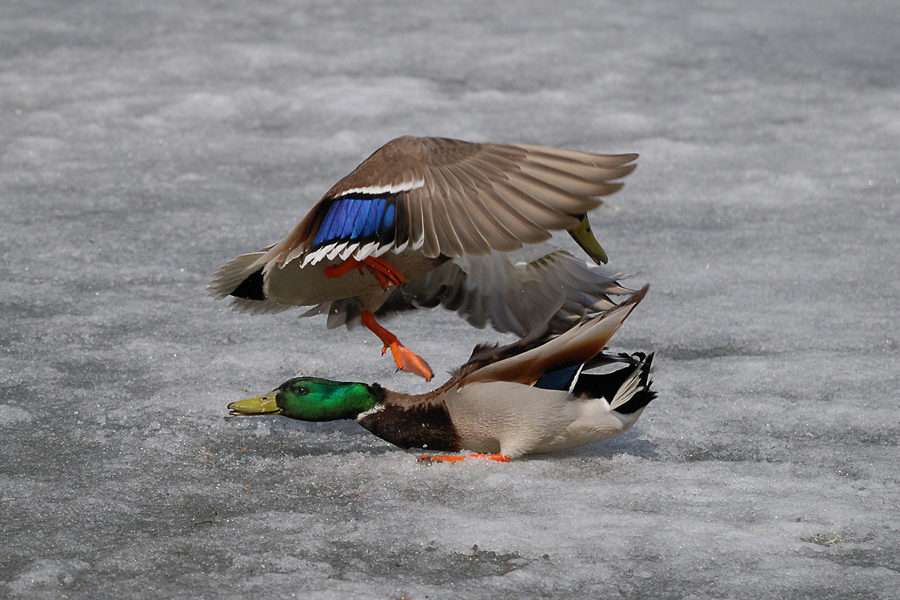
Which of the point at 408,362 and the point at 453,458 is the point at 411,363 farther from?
the point at 453,458

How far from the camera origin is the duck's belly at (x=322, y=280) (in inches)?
125

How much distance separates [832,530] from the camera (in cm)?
262

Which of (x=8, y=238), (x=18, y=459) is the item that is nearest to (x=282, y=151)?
(x=8, y=238)

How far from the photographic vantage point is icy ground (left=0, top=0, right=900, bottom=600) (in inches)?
98.3

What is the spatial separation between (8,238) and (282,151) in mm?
1678

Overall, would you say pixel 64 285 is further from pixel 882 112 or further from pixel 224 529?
pixel 882 112

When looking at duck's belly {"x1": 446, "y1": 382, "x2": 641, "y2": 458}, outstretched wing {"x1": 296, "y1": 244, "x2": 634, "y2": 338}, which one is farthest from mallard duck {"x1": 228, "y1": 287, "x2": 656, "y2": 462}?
outstretched wing {"x1": 296, "y1": 244, "x2": 634, "y2": 338}

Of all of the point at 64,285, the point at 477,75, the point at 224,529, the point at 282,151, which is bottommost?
the point at 224,529

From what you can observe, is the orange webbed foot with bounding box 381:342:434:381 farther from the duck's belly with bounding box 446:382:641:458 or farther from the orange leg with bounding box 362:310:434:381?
the duck's belly with bounding box 446:382:641:458

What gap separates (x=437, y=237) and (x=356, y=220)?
0.29 meters

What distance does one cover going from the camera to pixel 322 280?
3254 millimetres

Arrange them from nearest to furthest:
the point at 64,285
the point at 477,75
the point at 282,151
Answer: the point at 64,285 → the point at 282,151 → the point at 477,75

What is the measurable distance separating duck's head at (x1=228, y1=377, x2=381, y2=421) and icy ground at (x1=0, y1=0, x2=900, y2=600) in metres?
0.13

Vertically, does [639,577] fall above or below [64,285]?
below
